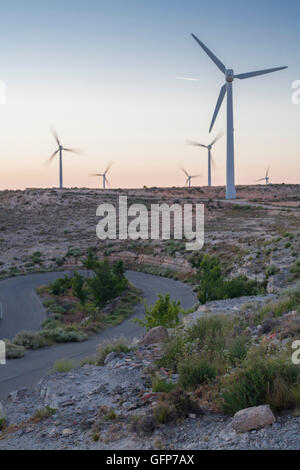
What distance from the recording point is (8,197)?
4131 inches

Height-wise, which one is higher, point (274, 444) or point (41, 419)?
point (274, 444)

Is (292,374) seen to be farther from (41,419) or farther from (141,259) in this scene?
(141,259)

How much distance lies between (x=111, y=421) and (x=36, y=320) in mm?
23210

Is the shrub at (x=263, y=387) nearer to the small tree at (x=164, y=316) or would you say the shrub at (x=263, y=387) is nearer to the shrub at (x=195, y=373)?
the shrub at (x=195, y=373)

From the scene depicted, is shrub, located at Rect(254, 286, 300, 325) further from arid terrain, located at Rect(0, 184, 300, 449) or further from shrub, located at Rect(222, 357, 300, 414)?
shrub, located at Rect(222, 357, 300, 414)

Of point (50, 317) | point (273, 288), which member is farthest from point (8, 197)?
point (273, 288)

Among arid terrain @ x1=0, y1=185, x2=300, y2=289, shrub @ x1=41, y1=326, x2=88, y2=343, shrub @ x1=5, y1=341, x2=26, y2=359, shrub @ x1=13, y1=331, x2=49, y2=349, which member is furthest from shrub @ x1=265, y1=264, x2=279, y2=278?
shrub @ x1=5, y1=341, x2=26, y2=359

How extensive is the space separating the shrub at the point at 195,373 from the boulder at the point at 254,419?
2.31m

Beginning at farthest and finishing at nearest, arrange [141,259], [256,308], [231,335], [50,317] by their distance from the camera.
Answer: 1. [141,259]
2. [50,317]
3. [256,308]
4. [231,335]

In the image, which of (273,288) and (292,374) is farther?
(273,288)

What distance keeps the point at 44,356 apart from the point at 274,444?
15.4 metres

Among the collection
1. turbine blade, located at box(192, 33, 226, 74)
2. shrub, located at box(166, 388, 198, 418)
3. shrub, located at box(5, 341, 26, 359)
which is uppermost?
turbine blade, located at box(192, 33, 226, 74)

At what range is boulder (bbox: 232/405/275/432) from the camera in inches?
292

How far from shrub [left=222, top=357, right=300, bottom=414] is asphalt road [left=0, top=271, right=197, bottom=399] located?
8.76 metres
